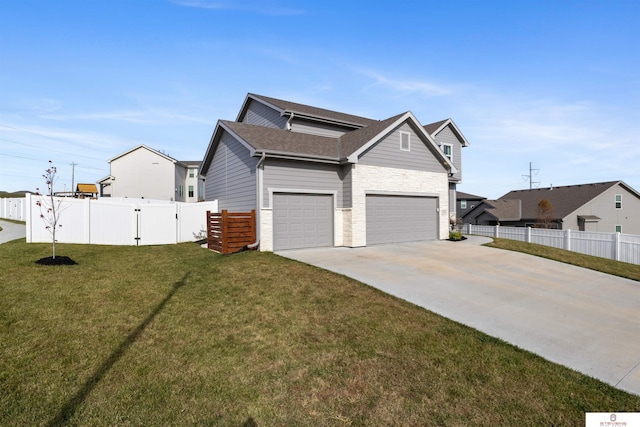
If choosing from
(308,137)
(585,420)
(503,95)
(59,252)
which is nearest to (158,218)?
(59,252)

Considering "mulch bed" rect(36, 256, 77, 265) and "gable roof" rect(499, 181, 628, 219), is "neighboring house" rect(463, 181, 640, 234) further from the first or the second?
"mulch bed" rect(36, 256, 77, 265)

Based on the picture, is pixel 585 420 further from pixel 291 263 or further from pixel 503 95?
pixel 503 95

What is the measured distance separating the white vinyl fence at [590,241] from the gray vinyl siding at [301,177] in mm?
14470

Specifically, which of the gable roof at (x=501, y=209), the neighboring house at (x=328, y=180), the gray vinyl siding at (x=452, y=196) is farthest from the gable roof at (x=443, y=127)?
the gable roof at (x=501, y=209)

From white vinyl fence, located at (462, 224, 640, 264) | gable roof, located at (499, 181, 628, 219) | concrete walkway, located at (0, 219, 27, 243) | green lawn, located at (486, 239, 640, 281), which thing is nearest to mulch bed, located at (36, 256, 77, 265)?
concrete walkway, located at (0, 219, 27, 243)

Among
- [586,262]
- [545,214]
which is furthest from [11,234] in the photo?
[545,214]

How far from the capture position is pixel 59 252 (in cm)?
1107

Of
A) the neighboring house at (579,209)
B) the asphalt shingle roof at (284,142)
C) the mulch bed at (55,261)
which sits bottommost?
the mulch bed at (55,261)

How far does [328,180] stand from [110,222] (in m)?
10.3

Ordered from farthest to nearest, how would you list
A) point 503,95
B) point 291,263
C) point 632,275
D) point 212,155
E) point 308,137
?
point 212,155, point 308,137, point 503,95, point 632,275, point 291,263

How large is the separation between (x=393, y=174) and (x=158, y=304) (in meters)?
11.8

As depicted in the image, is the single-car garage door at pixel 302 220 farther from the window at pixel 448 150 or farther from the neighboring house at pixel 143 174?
the neighboring house at pixel 143 174

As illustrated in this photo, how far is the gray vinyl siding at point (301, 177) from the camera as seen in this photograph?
1217 cm

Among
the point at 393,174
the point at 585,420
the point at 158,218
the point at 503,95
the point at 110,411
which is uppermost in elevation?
the point at 503,95
